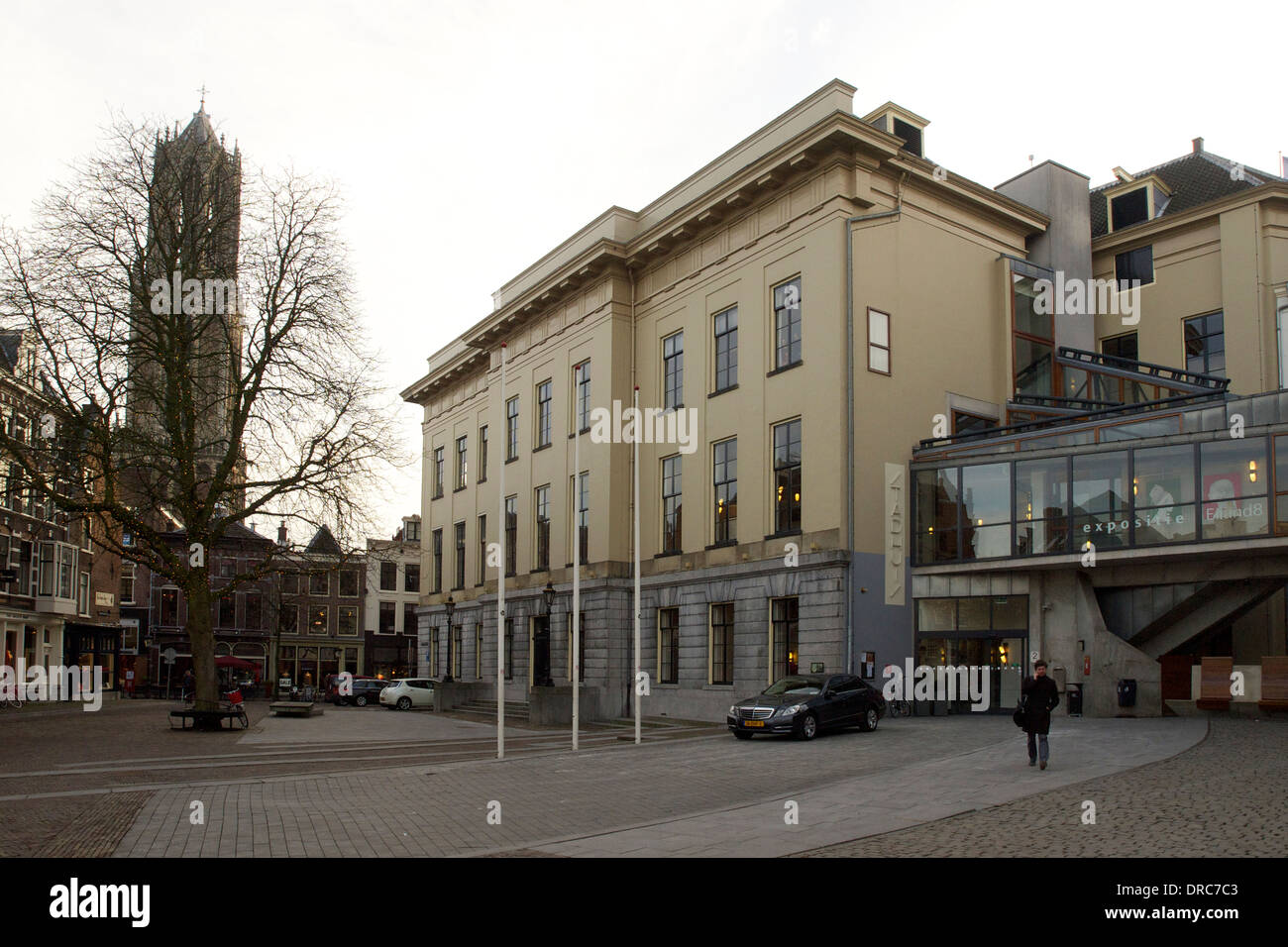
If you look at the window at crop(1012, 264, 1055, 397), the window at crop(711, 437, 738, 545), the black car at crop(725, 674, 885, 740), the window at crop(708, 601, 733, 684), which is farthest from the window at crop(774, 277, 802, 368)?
the black car at crop(725, 674, 885, 740)

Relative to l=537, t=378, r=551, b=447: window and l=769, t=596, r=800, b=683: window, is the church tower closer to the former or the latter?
l=537, t=378, r=551, b=447: window

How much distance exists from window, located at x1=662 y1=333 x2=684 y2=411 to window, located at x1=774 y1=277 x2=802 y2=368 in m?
5.41

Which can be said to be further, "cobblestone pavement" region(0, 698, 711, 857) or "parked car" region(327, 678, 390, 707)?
"parked car" region(327, 678, 390, 707)

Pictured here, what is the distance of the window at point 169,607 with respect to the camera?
3226 inches

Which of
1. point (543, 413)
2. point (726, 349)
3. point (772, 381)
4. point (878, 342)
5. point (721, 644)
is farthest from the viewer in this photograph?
point (543, 413)

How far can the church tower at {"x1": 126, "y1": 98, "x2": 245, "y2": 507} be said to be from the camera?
30558mm

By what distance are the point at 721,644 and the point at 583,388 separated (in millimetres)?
13069

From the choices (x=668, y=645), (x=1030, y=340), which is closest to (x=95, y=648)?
(x=668, y=645)

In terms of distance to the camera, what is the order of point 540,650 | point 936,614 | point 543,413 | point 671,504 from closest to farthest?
point 936,614, point 671,504, point 540,650, point 543,413

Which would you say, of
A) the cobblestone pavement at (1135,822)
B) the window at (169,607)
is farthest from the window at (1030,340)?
the window at (169,607)

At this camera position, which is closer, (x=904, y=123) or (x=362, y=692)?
(x=904, y=123)

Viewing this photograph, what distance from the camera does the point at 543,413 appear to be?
4759 cm

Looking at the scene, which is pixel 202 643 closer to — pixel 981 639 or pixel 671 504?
pixel 671 504

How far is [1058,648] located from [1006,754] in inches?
414
